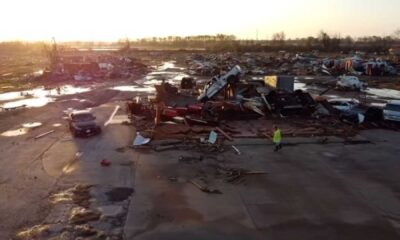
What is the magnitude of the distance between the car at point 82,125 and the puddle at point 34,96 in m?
13.7

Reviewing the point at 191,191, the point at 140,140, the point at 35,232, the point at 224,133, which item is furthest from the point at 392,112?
the point at 35,232

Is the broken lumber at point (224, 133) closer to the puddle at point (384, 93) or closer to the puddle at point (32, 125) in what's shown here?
the puddle at point (32, 125)

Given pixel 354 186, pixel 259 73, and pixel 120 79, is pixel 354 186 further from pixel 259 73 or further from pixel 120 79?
pixel 259 73

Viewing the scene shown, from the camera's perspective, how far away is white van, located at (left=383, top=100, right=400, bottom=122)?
2941 cm

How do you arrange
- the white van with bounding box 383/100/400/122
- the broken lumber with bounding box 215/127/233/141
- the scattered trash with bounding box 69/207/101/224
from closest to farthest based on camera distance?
the scattered trash with bounding box 69/207/101/224, the broken lumber with bounding box 215/127/233/141, the white van with bounding box 383/100/400/122

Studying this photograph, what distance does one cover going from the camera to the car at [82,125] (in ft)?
87.2

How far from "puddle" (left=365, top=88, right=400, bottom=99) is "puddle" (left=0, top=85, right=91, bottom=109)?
3174cm

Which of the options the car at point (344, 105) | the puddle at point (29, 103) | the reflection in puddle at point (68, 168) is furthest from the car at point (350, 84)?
the reflection in puddle at point (68, 168)

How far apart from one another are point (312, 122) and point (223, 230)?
1822 cm

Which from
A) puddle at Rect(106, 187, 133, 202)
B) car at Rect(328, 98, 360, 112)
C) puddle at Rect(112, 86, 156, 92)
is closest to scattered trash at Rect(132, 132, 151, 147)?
puddle at Rect(106, 187, 133, 202)

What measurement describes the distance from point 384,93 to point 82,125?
116 feet

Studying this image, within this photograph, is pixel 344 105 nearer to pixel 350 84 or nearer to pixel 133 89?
pixel 350 84

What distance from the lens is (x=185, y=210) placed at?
50.6ft

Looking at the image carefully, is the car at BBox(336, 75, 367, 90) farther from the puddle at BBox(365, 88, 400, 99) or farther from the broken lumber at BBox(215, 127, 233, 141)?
the broken lumber at BBox(215, 127, 233, 141)
